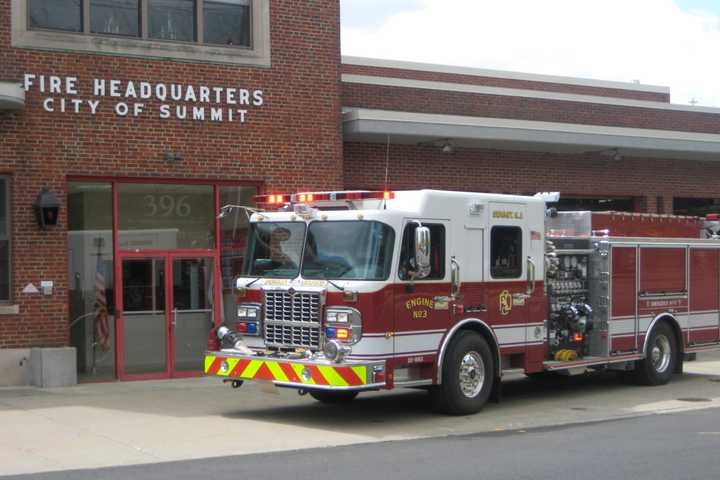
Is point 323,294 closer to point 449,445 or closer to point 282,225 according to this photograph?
point 282,225

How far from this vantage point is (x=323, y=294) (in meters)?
11.4

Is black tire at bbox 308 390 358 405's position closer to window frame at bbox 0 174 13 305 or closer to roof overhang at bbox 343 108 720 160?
window frame at bbox 0 174 13 305

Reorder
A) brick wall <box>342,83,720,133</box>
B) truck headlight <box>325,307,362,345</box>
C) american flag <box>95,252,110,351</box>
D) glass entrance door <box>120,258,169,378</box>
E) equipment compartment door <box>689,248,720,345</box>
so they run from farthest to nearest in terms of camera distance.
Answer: brick wall <box>342,83,720,133</box>
equipment compartment door <box>689,248,720,345</box>
glass entrance door <box>120,258,169,378</box>
american flag <box>95,252,110,351</box>
truck headlight <box>325,307,362,345</box>

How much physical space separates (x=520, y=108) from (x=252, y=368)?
11.0 metres

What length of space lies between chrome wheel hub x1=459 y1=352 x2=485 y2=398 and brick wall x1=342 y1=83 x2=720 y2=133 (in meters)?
7.47

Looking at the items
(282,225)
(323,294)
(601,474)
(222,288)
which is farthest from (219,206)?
(601,474)

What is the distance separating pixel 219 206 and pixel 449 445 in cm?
751

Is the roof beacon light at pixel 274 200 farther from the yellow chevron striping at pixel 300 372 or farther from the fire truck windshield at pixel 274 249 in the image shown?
the yellow chevron striping at pixel 300 372

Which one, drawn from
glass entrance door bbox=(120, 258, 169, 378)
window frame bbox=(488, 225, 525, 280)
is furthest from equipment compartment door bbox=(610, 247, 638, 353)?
glass entrance door bbox=(120, 258, 169, 378)

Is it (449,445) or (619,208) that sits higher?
(619,208)

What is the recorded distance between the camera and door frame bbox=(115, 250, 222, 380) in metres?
15.6

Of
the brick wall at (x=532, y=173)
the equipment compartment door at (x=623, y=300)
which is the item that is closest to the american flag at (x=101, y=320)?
the brick wall at (x=532, y=173)

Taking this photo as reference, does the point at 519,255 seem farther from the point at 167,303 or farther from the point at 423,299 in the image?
the point at 167,303

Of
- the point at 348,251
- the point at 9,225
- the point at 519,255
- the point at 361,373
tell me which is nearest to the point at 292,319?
the point at 348,251
